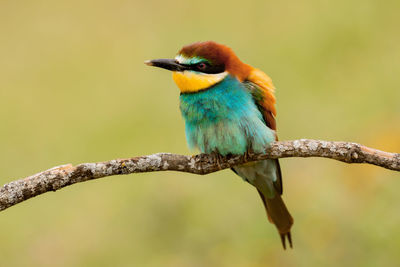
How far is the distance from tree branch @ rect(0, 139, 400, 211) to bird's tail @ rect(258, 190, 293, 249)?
724mm

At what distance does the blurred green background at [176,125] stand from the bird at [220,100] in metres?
0.61

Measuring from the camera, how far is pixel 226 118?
8.41 ft

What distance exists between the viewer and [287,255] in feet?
9.45

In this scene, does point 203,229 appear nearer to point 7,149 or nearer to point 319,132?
point 319,132

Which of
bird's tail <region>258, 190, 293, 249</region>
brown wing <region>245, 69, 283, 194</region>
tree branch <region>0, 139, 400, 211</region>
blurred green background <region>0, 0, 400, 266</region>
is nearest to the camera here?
tree branch <region>0, 139, 400, 211</region>

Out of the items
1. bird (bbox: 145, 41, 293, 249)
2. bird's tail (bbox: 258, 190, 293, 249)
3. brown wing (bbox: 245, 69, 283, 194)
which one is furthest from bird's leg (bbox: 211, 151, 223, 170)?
bird's tail (bbox: 258, 190, 293, 249)

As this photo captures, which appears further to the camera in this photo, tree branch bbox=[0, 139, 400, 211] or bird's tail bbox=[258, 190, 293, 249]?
bird's tail bbox=[258, 190, 293, 249]

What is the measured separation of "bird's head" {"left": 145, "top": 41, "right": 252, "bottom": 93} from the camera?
8.30 feet

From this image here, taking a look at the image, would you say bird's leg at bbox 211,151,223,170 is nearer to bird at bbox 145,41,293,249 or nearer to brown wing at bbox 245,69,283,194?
bird at bbox 145,41,293,249

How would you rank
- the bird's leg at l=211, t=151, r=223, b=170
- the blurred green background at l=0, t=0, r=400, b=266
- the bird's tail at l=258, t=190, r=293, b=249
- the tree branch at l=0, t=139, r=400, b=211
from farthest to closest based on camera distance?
the blurred green background at l=0, t=0, r=400, b=266 < the bird's tail at l=258, t=190, r=293, b=249 < the bird's leg at l=211, t=151, r=223, b=170 < the tree branch at l=0, t=139, r=400, b=211

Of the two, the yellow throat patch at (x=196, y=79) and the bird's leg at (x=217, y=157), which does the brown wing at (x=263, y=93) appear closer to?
the yellow throat patch at (x=196, y=79)

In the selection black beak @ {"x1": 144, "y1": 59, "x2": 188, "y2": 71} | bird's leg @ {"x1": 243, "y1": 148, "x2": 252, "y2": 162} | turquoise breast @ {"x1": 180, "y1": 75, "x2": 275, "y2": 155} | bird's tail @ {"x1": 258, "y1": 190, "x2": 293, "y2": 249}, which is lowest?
bird's tail @ {"x1": 258, "y1": 190, "x2": 293, "y2": 249}

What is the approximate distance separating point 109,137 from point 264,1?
2.27m

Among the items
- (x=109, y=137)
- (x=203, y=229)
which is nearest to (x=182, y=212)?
(x=203, y=229)
